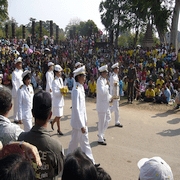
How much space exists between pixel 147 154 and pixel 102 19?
3666 cm

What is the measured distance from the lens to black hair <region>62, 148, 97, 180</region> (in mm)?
1606

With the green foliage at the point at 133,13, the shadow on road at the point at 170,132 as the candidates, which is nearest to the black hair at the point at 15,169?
the shadow on road at the point at 170,132

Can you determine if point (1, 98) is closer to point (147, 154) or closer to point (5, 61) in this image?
point (147, 154)

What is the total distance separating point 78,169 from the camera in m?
1.62

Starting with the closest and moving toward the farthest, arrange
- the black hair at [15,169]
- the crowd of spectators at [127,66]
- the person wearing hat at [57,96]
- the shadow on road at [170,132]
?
the black hair at [15,169] → the person wearing hat at [57,96] → the shadow on road at [170,132] → the crowd of spectators at [127,66]

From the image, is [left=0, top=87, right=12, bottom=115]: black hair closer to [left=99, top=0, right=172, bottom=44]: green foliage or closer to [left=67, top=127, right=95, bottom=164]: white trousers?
[left=67, top=127, right=95, bottom=164]: white trousers

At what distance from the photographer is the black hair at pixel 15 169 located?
125 cm

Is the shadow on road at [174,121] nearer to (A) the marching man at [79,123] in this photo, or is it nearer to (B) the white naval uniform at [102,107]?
(B) the white naval uniform at [102,107]

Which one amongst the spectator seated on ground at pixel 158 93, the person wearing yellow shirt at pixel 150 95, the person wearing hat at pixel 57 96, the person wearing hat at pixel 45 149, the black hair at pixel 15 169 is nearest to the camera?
the black hair at pixel 15 169

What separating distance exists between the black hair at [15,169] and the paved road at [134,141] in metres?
3.25

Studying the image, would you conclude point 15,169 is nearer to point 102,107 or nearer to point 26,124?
point 26,124

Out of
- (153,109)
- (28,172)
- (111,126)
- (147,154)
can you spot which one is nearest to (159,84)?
(153,109)

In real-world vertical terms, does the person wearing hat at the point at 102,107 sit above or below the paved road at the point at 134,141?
above

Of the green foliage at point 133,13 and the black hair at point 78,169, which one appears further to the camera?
the green foliage at point 133,13
